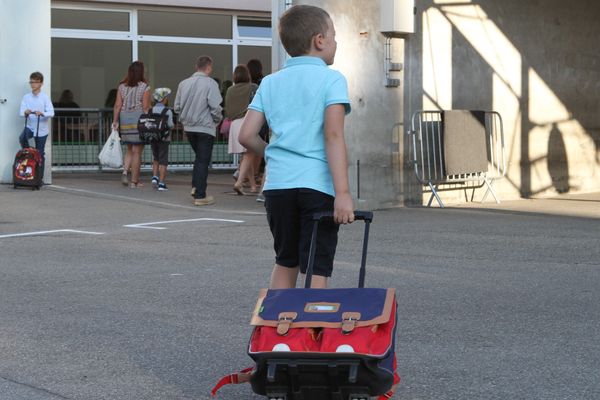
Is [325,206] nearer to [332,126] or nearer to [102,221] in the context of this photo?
[332,126]

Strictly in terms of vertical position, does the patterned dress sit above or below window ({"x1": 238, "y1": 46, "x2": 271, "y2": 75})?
below

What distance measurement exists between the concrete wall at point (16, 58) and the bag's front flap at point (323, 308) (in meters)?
13.8

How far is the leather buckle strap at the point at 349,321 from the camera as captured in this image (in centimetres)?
444

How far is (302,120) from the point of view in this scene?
16.9ft

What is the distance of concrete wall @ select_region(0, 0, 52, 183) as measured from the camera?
17828 millimetres

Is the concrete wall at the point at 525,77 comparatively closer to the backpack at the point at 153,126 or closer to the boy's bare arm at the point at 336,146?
the backpack at the point at 153,126

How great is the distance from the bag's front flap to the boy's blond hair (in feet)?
3.58

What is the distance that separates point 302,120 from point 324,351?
1165mm

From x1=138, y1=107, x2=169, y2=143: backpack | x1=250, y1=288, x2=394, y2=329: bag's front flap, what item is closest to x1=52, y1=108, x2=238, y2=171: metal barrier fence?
x1=138, y1=107, x2=169, y2=143: backpack

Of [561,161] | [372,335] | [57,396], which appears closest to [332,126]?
[372,335]

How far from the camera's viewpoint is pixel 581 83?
17.7 metres

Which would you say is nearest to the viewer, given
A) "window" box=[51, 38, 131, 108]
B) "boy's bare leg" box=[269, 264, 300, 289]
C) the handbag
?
"boy's bare leg" box=[269, 264, 300, 289]

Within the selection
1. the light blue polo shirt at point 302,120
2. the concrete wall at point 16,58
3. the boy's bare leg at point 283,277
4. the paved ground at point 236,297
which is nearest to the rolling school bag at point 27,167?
the concrete wall at point 16,58

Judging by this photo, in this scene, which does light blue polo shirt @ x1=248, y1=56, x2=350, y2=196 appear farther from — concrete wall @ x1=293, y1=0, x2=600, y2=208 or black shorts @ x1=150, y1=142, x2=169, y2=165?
black shorts @ x1=150, y1=142, x2=169, y2=165
